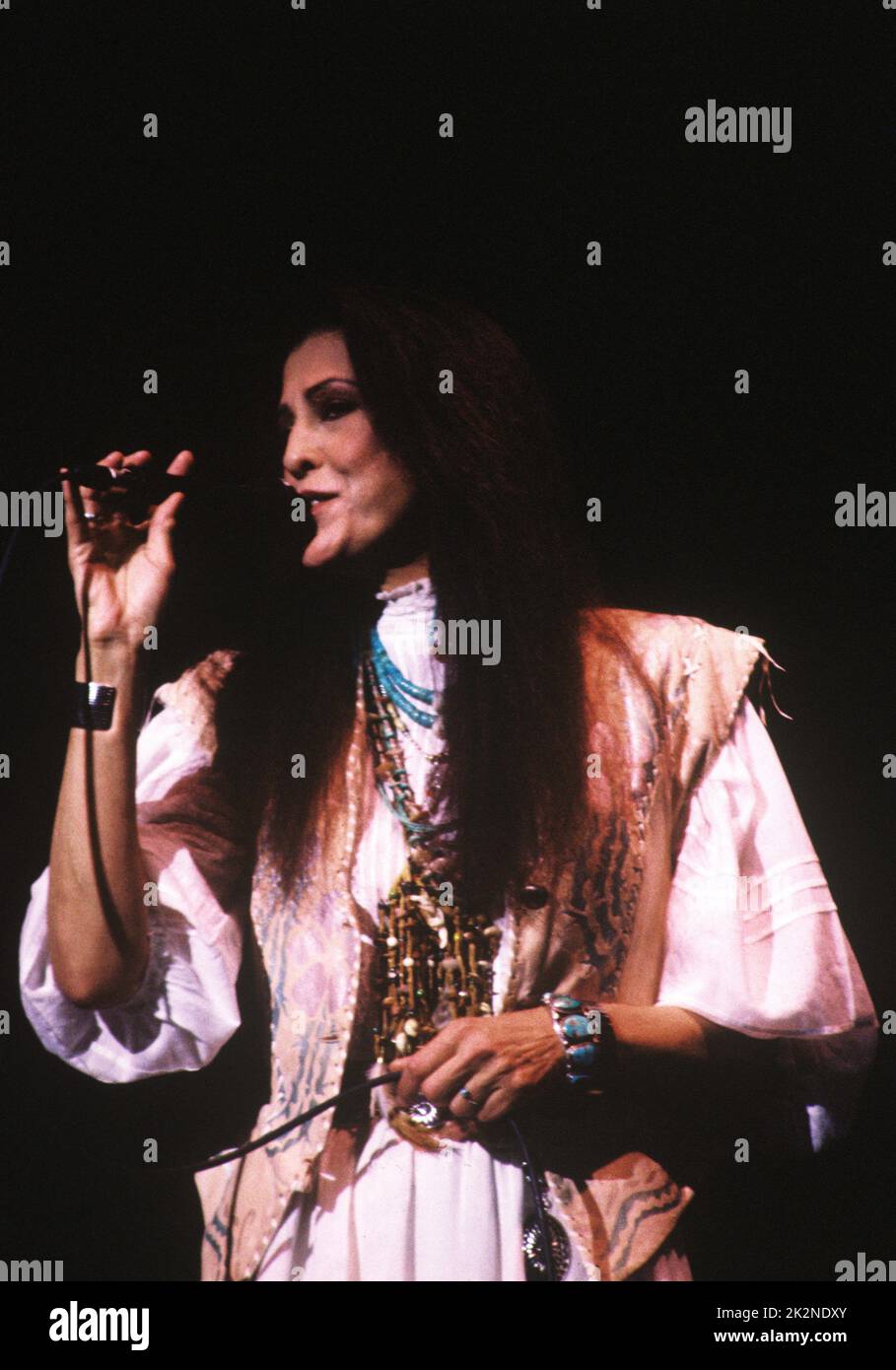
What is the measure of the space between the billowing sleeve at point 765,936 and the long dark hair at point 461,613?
0.23 m

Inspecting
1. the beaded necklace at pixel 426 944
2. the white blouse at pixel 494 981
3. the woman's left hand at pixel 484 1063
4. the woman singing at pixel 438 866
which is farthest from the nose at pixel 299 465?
the woman's left hand at pixel 484 1063

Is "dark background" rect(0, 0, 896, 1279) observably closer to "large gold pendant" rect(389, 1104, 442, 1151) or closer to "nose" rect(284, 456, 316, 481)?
"nose" rect(284, 456, 316, 481)

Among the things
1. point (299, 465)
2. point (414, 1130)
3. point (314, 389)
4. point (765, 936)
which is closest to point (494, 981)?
point (414, 1130)

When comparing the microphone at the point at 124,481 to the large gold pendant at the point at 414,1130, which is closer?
the large gold pendant at the point at 414,1130

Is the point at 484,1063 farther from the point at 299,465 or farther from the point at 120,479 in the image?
the point at 120,479

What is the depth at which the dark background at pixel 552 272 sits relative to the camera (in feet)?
8.23

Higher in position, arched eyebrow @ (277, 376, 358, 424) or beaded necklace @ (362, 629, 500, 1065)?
arched eyebrow @ (277, 376, 358, 424)

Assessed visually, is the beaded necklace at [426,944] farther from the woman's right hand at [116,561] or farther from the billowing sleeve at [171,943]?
the woman's right hand at [116,561]

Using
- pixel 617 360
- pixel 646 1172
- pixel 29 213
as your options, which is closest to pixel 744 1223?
pixel 646 1172

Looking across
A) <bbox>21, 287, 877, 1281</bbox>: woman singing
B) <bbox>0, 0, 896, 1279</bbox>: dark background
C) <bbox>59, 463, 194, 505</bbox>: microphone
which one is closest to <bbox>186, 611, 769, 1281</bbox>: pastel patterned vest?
<bbox>21, 287, 877, 1281</bbox>: woman singing

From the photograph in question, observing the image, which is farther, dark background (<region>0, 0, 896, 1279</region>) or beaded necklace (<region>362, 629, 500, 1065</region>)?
dark background (<region>0, 0, 896, 1279</region>)

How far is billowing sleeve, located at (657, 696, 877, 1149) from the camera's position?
2.32m

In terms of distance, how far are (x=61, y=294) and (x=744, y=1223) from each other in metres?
1.99

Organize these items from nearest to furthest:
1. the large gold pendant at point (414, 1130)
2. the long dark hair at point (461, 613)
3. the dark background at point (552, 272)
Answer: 1. the large gold pendant at point (414, 1130)
2. the long dark hair at point (461, 613)
3. the dark background at point (552, 272)
